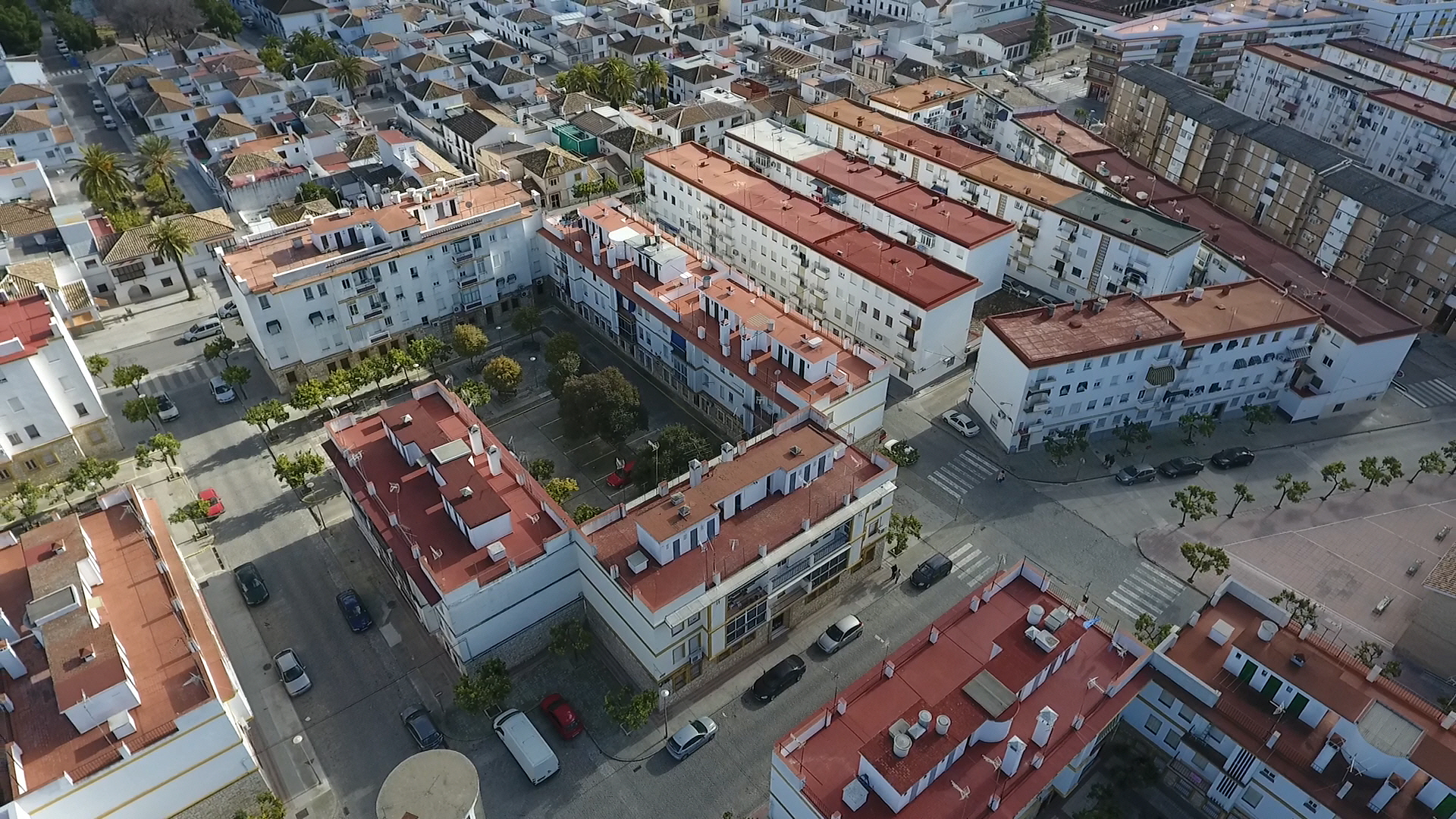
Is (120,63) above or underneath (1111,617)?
above

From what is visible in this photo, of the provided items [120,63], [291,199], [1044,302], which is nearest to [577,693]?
[1044,302]

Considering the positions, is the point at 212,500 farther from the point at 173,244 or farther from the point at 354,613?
the point at 173,244

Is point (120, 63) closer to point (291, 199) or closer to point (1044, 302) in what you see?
point (291, 199)

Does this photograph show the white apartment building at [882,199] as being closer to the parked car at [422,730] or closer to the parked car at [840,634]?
the parked car at [840,634]

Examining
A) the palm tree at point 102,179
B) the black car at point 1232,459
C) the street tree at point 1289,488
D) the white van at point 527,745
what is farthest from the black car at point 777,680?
the palm tree at point 102,179

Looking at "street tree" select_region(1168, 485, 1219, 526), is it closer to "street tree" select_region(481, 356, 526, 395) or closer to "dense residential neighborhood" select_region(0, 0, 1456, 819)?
"dense residential neighborhood" select_region(0, 0, 1456, 819)

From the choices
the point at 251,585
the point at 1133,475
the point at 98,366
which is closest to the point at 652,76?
the point at 98,366
